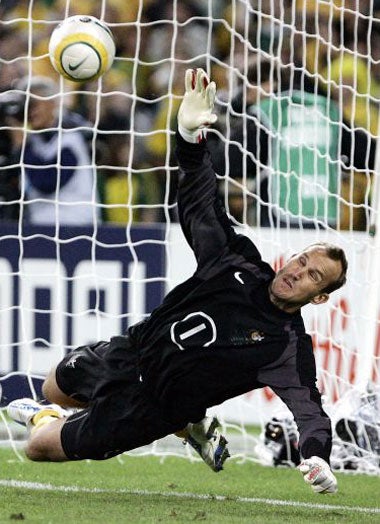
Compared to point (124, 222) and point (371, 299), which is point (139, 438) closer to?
point (371, 299)

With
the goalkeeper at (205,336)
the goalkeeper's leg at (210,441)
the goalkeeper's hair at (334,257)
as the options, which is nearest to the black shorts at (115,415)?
the goalkeeper at (205,336)

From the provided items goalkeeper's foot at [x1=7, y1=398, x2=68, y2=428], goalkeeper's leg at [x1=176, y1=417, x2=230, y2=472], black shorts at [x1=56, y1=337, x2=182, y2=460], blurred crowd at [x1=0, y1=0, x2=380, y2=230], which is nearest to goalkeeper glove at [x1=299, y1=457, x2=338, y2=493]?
black shorts at [x1=56, y1=337, x2=182, y2=460]

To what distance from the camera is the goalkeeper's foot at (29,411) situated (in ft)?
22.5

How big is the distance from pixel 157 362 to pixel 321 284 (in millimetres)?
910

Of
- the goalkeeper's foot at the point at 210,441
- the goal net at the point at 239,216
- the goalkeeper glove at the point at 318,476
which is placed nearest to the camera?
the goalkeeper glove at the point at 318,476

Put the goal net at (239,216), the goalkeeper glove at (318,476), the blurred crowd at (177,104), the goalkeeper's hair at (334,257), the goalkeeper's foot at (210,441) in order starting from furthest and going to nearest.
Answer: the blurred crowd at (177,104), the goal net at (239,216), the goalkeeper's foot at (210,441), the goalkeeper's hair at (334,257), the goalkeeper glove at (318,476)

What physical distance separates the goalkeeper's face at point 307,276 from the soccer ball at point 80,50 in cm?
181

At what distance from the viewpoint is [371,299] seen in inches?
349

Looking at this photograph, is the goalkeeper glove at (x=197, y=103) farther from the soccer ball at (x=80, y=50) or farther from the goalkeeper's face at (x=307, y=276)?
the soccer ball at (x=80, y=50)

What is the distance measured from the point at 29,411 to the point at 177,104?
4826 millimetres

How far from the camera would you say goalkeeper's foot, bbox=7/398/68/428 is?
686 centimetres

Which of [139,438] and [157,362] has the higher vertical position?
[157,362]

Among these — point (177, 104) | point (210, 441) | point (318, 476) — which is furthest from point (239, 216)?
point (318, 476)

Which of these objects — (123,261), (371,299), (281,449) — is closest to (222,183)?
(123,261)
